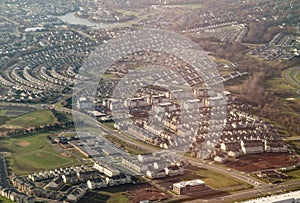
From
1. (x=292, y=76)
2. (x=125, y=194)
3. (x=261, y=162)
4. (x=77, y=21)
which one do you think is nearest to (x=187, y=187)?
(x=125, y=194)

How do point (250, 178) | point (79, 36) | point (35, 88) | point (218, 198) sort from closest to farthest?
point (218, 198)
point (250, 178)
point (35, 88)
point (79, 36)

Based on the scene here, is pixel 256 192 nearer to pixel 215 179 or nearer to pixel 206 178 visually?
pixel 215 179

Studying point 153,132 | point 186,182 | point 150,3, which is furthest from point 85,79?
point 150,3

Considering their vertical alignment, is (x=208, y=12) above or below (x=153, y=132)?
above

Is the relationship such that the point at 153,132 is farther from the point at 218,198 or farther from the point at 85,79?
the point at 85,79

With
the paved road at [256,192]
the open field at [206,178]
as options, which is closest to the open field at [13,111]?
the open field at [206,178]

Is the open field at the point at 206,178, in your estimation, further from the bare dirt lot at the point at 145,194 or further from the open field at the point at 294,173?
the open field at the point at 294,173
